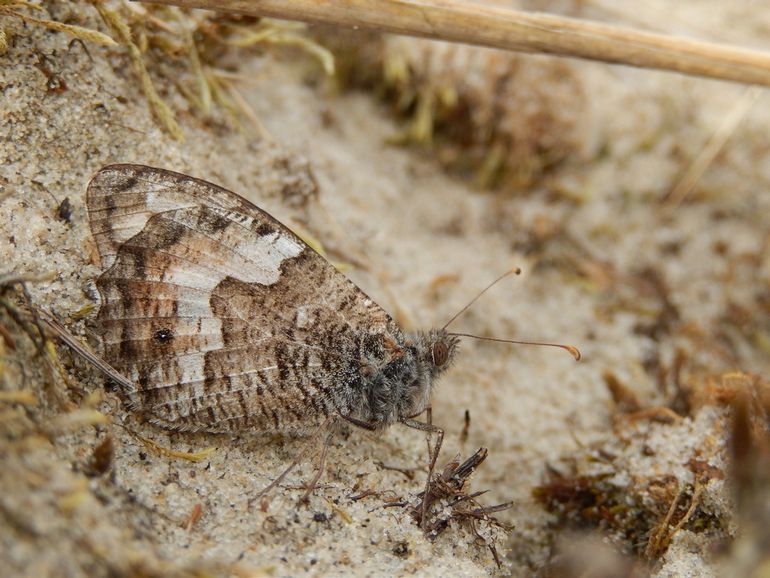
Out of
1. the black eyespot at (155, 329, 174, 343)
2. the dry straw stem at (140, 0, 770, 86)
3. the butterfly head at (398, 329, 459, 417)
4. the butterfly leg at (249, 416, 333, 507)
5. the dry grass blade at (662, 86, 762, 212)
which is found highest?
the dry straw stem at (140, 0, 770, 86)

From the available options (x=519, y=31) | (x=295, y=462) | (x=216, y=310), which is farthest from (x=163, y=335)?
(x=519, y=31)

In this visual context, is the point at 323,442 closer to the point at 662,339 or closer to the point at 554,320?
the point at 554,320

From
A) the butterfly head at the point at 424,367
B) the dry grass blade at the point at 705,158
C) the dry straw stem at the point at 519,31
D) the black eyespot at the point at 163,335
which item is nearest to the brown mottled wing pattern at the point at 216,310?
the black eyespot at the point at 163,335

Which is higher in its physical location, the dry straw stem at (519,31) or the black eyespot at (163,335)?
the dry straw stem at (519,31)

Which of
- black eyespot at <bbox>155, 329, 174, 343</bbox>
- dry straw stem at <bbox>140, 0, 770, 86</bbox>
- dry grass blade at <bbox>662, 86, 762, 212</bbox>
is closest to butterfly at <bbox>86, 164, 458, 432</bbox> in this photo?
black eyespot at <bbox>155, 329, 174, 343</bbox>

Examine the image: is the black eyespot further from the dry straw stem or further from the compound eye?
the dry straw stem

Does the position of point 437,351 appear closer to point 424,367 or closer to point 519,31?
point 424,367

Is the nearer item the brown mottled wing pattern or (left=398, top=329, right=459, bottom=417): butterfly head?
the brown mottled wing pattern

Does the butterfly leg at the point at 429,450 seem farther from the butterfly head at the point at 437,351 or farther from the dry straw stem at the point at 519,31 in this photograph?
the dry straw stem at the point at 519,31

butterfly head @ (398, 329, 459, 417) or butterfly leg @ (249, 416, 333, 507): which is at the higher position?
butterfly head @ (398, 329, 459, 417)
